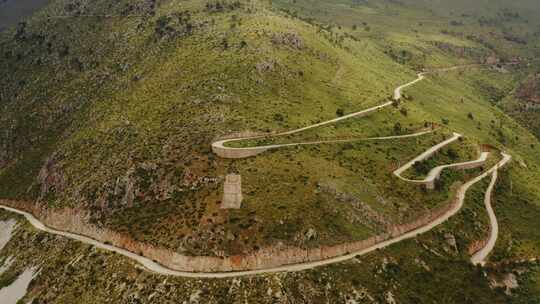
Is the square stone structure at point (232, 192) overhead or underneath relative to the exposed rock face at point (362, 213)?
overhead

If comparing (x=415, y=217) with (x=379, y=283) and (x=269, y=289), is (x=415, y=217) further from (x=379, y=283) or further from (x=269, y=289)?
(x=269, y=289)

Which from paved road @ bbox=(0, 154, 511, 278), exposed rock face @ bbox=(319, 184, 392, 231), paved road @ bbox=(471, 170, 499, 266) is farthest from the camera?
paved road @ bbox=(471, 170, 499, 266)

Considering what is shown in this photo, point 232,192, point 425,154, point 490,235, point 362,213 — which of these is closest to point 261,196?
point 232,192

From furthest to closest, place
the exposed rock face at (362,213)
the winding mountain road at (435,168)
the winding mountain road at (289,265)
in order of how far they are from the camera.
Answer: the winding mountain road at (435,168) → the exposed rock face at (362,213) → the winding mountain road at (289,265)

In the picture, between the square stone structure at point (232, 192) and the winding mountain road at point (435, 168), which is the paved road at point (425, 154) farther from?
the square stone structure at point (232, 192)

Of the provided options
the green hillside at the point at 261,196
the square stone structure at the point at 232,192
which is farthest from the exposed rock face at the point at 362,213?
the square stone structure at the point at 232,192

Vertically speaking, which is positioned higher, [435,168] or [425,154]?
[425,154]

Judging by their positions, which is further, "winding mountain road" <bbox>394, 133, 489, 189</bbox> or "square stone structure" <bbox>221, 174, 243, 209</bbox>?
"winding mountain road" <bbox>394, 133, 489, 189</bbox>

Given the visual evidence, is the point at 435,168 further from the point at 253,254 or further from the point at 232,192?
the point at 253,254

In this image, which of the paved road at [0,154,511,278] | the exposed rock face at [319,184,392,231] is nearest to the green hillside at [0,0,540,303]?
the exposed rock face at [319,184,392,231]

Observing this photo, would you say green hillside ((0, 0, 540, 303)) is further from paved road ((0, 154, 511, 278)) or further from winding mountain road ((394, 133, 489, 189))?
winding mountain road ((394, 133, 489, 189))
